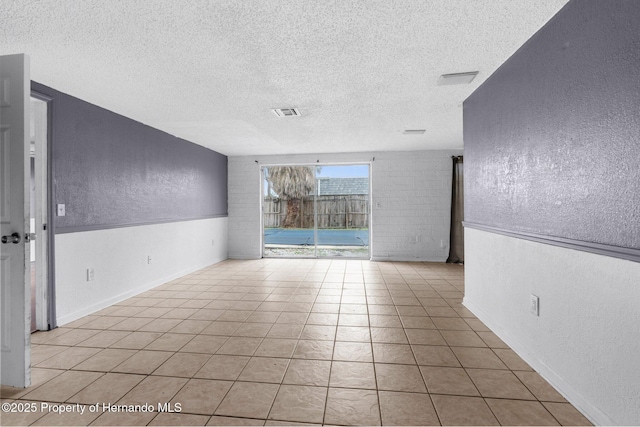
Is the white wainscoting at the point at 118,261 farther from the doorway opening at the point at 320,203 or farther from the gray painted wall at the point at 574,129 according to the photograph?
the gray painted wall at the point at 574,129

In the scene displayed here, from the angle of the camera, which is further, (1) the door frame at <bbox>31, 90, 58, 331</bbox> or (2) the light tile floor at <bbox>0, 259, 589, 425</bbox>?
(1) the door frame at <bbox>31, 90, 58, 331</bbox>

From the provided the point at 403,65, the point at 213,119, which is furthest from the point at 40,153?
the point at 403,65

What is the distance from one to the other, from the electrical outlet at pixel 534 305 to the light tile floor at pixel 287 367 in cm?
39

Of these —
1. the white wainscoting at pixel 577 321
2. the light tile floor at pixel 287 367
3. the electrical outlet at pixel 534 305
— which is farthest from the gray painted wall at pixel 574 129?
the light tile floor at pixel 287 367

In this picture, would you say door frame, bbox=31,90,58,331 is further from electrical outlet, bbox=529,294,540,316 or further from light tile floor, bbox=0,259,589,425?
electrical outlet, bbox=529,294,540,316

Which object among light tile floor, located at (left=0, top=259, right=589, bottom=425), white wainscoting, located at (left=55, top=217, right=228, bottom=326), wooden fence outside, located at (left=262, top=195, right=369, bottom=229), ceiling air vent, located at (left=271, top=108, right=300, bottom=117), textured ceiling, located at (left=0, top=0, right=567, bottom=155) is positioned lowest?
light tile floor, located at (left=0, top=259, right=589, bottom=425)

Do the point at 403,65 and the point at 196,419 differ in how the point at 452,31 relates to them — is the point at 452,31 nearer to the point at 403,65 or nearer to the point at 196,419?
the point at 403,65

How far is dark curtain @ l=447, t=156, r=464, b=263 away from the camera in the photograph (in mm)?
5973

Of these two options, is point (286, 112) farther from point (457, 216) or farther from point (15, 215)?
point (457, 216)

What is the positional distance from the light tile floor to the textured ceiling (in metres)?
2.25

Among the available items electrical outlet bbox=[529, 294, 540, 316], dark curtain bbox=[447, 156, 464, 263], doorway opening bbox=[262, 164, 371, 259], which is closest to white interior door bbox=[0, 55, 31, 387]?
electrical outlet bbox=[529, 294, 540, 316]

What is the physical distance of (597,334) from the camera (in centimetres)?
150

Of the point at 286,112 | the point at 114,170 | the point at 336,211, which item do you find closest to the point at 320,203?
the point at 336,211

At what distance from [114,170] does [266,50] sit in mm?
2565
